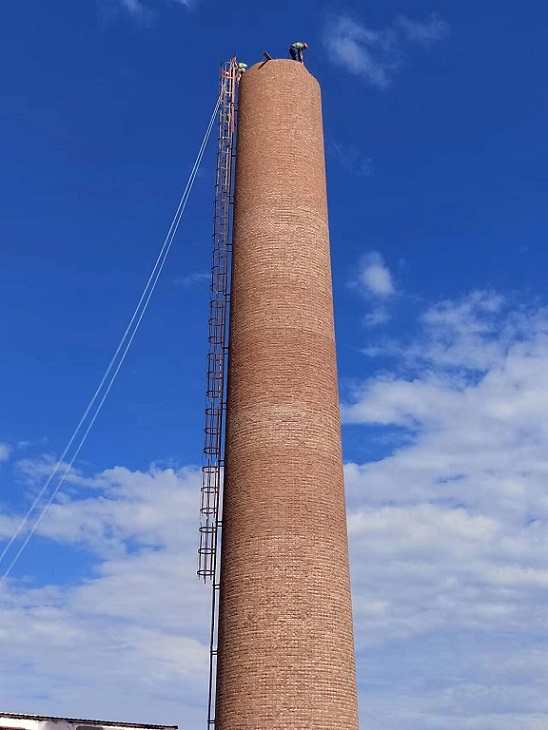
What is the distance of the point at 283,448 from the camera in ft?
70.3

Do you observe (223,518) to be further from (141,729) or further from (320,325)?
(141,729)

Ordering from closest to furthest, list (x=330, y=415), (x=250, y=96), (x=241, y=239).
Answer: (x=330, y=415), (x=241, y=239), (x=250, y=96)

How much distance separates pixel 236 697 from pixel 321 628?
2.32m

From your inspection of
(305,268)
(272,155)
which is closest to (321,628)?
(305,268)

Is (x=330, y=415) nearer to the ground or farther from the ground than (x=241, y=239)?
nearer to the ground

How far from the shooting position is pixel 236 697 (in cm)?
1972

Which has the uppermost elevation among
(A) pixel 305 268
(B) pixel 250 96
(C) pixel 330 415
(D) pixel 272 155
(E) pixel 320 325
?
(B) pixel 250 96

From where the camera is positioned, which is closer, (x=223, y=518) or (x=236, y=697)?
(x=236, y=697)

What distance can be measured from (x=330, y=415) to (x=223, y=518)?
357 centimetres

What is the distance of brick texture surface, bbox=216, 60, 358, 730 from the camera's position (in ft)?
64.3

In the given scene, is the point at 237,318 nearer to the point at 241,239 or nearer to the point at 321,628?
the point at 241,239

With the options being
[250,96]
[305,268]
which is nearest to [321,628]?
[305,268]

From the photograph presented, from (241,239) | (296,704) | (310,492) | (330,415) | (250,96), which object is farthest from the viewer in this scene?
(250,96)

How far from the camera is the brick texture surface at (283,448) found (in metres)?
19.6
